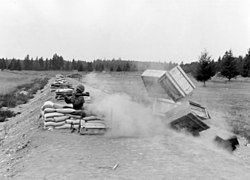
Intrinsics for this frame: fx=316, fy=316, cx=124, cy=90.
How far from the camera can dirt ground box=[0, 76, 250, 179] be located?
252 inches

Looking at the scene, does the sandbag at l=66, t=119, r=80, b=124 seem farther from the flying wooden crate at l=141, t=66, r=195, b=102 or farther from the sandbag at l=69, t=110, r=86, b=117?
the flying wooden crate at l=141, t=66, r=195, b=102

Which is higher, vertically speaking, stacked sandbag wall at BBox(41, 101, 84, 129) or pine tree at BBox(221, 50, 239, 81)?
pine tree at BBox(221, 50, 239, 81)

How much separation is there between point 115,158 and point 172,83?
13.0ft

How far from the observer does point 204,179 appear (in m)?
6.12

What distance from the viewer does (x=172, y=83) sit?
34.0 ft

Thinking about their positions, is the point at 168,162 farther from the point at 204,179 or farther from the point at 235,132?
the point at 235,132

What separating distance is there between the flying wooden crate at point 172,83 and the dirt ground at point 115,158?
146cm

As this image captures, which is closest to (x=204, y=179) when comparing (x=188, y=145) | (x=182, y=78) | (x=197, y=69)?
(x=188, y=145)

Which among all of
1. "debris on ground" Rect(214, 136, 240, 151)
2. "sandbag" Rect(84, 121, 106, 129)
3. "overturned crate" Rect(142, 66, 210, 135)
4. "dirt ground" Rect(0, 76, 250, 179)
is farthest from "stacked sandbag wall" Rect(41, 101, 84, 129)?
"debris on ground" Rect(214, 136, 240, 151)

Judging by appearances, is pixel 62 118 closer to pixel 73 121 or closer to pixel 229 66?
pixel 73 121

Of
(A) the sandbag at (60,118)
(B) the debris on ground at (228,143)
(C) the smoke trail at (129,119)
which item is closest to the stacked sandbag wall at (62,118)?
(A) the sandbag at (60,118)

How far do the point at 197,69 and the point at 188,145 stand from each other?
32.9 metres

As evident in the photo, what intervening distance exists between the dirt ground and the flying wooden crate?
57.4 inches

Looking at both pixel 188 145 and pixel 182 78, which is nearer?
→ pixel 188 145
